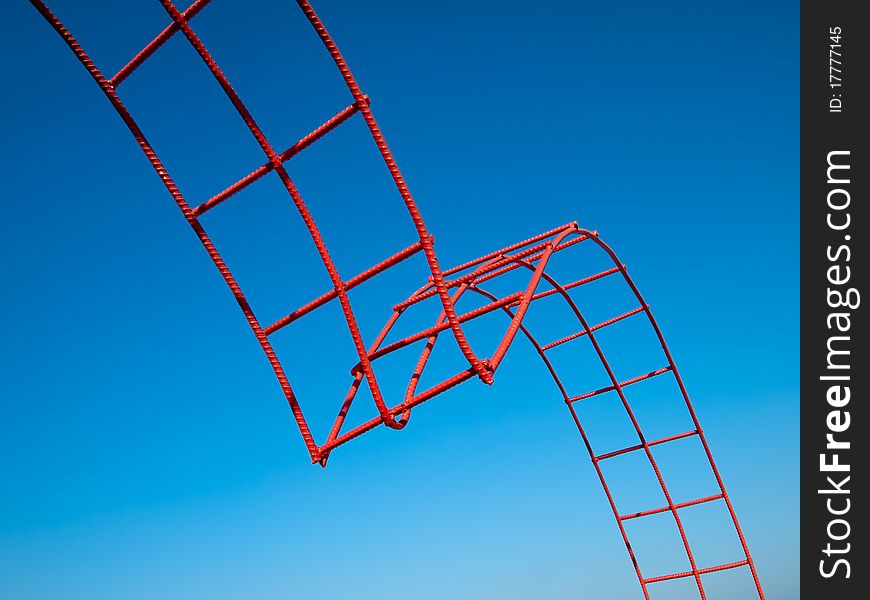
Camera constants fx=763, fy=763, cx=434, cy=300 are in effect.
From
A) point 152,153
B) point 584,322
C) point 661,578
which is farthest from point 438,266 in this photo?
point 661,578

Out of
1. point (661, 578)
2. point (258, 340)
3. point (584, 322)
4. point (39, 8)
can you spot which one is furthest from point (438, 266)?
point (661, 578)

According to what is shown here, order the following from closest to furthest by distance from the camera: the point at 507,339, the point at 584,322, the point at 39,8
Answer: the point at 39,8
the point at 507,339
the point at 584,322

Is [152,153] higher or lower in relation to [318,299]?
higher

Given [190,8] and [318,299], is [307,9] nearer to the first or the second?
[190,8]

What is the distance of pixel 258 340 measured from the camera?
4.93 metres

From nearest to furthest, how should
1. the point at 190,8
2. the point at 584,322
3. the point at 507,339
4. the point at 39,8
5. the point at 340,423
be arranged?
the point at 39,8 < the point at 190,8 < the point at 507,339 < the point at 340,423 < the point at 584,322

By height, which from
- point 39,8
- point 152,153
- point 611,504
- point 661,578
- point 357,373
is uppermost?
Result: point 39,8

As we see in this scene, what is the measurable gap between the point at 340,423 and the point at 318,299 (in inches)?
37.9

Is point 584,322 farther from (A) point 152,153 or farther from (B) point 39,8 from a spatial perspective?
(B) point 39,8

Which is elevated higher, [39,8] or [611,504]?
[39,8]

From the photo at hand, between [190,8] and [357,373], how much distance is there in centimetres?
291

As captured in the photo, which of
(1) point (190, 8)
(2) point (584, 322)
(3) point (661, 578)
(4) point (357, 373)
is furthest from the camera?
(3) point (661, 578)

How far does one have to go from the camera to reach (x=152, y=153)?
4383mm

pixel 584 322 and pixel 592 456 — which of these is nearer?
pixel 584 322
